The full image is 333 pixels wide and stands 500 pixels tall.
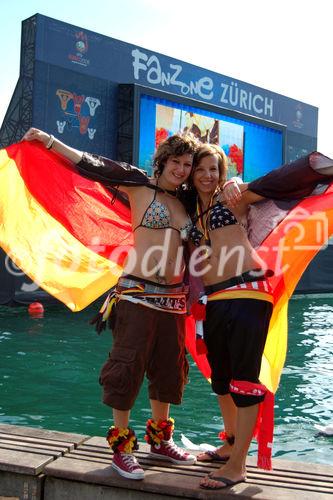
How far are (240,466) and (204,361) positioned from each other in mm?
656

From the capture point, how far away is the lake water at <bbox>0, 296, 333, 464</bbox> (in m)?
4.34

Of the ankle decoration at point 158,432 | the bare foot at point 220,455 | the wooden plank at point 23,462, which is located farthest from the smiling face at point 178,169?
the wooden plank at point 23,462

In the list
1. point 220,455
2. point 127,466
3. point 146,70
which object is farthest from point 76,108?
point 127,466

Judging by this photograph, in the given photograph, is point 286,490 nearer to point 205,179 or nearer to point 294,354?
point 205,179

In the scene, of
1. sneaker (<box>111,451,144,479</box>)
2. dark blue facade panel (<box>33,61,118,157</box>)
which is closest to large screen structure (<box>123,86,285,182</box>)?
dark blue facade panel (<box>33,61,118,157</box>)

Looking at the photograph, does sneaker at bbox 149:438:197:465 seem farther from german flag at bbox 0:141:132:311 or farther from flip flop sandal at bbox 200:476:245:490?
german flag at bbox 0:141:132:311

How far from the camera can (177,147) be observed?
8.82ft

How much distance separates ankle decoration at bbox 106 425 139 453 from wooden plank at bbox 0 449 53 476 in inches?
11.7

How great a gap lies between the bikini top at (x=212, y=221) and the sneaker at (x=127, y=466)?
962 mm

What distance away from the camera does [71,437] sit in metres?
3.02

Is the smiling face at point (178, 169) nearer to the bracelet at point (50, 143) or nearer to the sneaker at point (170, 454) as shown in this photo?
the bracelet at point (50, 143)

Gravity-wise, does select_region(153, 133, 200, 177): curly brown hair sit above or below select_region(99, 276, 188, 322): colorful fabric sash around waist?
above

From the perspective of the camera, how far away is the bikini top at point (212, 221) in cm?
263

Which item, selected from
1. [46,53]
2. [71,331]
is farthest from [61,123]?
[71,331]
